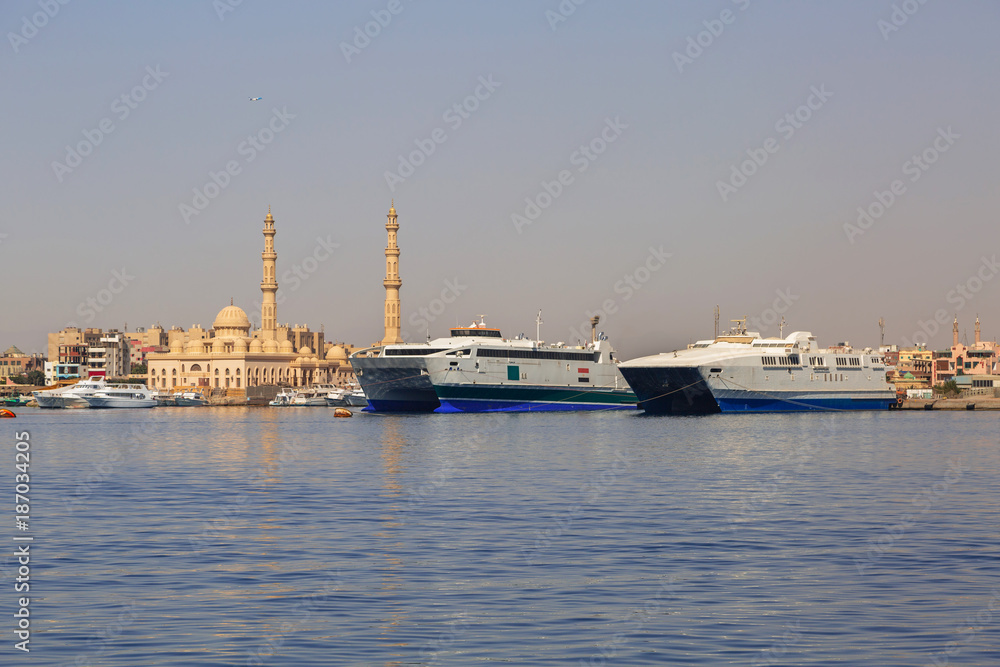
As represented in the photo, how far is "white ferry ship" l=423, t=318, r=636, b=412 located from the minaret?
67.8 meters

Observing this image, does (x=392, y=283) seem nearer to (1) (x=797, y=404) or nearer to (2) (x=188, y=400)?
(2) (x=188, y=400)

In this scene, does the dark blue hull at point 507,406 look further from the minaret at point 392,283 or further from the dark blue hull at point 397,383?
the minaret at point 392,283

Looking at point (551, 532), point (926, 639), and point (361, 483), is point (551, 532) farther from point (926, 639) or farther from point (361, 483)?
point (361, 483)

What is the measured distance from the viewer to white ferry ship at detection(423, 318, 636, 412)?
351 ft

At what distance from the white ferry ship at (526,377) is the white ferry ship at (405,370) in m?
1.36

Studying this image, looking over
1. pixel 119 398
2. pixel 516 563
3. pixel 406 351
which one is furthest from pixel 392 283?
pixel 516 563

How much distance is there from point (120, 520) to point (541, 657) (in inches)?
→ 640

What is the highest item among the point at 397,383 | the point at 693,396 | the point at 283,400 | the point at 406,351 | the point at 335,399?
the point at 406,351

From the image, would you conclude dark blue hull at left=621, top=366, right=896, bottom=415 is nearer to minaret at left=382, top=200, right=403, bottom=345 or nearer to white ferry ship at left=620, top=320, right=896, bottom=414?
white ferry ship at left=620, top=320, right=896, bottom=414

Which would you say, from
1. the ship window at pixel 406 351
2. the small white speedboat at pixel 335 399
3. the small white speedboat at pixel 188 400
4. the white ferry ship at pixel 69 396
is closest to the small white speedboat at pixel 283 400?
the small white speedboat at pixel 188 400

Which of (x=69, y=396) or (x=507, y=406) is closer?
(x=507, y=406)

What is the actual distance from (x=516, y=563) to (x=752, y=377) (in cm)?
8194

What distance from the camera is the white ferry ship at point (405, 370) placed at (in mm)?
107812

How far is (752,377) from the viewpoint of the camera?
101m
